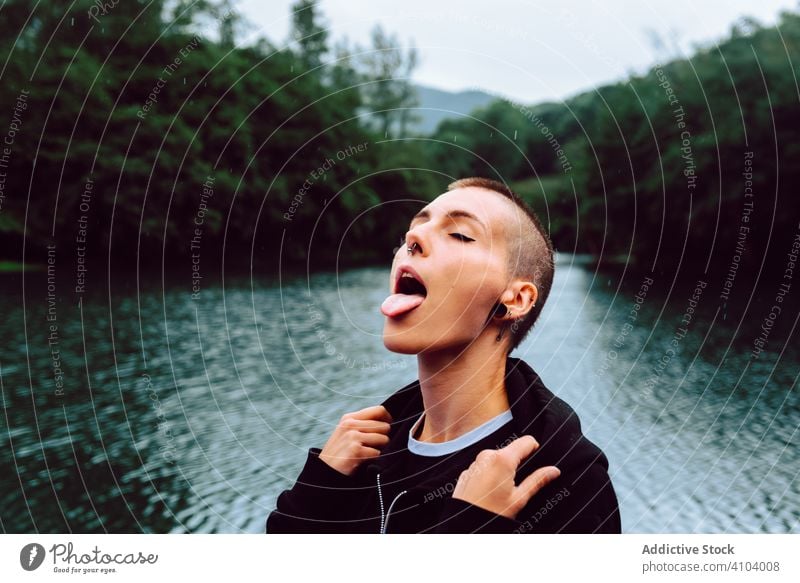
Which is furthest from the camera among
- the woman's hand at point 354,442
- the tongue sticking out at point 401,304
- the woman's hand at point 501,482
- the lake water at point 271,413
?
the lake water at point 271,413

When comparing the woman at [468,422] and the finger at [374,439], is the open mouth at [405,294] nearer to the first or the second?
the woman at [468,422]

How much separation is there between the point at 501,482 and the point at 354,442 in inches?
20.1

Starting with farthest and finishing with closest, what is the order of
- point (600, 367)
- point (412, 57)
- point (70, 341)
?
point (70, 341), point (600, 367), point (412, 57)

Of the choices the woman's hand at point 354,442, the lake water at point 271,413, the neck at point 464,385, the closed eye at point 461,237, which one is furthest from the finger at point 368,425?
the lake water at point 271,413

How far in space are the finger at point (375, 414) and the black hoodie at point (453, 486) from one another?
30 millimetres

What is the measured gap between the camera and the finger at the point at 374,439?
2.32m

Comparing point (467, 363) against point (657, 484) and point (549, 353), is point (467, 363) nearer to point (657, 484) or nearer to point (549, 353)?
point (657, 484)

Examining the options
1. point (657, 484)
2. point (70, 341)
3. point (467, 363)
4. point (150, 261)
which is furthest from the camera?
point (150, 261)

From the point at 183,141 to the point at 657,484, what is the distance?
2706 cm

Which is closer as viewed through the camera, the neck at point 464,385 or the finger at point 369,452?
the neck at point 464,385

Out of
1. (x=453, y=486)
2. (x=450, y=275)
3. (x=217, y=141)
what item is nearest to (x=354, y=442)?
(x=453, y=486)

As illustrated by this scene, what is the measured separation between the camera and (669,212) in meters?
42.3

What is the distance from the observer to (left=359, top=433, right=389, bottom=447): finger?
2.32 meters
